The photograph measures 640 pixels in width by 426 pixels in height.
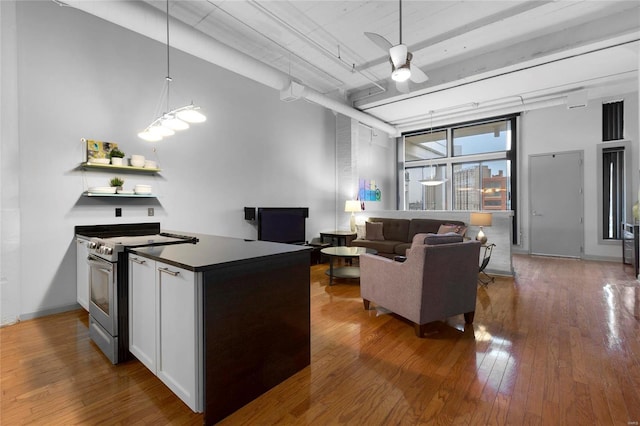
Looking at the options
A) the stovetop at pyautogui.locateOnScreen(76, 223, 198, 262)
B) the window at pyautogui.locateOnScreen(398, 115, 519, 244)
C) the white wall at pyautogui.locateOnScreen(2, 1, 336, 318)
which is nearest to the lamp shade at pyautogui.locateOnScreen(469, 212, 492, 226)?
the window at pyautogui.locateOnScreen(398, 115, 519, 244)

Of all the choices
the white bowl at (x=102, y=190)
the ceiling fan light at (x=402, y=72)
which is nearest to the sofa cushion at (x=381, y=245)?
the ceiling fan light at (x=402, y=72)

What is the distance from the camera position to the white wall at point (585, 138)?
6270 millimetres

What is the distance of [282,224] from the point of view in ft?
18.4

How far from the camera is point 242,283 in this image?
1.79 meters

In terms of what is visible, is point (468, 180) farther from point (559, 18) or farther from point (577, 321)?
point (577, 321)

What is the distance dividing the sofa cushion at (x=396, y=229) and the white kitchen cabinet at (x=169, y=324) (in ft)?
16.1

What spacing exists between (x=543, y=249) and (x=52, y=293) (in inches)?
363

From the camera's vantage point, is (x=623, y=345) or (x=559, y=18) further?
(x=559, y=18)

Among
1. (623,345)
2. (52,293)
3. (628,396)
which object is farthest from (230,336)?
(623,345)

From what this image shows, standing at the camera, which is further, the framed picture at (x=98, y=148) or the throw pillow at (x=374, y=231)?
the throw pillow at (x=374, y=231)

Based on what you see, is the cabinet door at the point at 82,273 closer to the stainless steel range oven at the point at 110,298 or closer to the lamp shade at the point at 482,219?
the stainless steel range oven at the point at 110,298

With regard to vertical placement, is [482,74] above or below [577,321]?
above

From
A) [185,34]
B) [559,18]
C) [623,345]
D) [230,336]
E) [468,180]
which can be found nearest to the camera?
[230,336]

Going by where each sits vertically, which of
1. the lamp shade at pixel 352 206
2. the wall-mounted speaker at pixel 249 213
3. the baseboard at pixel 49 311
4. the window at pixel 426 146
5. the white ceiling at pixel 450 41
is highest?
the white ceiling at pixel 450 41
